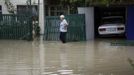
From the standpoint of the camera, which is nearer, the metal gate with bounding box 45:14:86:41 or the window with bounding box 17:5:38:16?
the metal gate with bounding box 45:14:86:41

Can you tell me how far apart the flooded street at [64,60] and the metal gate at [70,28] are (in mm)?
4797

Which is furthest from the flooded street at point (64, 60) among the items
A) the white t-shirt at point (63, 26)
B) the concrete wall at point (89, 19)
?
the concrete wall at point (89, 19)

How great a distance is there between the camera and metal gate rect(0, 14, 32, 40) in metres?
31.2

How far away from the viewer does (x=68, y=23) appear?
29625 millimetres

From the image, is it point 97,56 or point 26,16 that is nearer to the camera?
point 97,56

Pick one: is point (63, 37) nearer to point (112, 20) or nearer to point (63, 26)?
point (63, 26)

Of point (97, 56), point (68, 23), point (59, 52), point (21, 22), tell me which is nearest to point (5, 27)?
point (21, 22)

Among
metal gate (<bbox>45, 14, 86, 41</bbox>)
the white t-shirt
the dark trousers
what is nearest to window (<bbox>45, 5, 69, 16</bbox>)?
metal gate (<bbox>45, 14, 86, 41</bbox>)

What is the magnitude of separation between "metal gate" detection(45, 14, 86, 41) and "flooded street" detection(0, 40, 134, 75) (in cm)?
480

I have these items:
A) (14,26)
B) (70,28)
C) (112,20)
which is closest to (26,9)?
(14,26)

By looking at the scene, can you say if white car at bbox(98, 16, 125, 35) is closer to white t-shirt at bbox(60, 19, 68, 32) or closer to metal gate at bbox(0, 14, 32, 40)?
white t-shirt at bbox(60, 19, 68, 32)

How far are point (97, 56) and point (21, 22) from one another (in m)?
12.3

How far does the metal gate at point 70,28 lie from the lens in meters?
29.6

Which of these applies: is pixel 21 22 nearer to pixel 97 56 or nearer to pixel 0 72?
pixel 97 56
